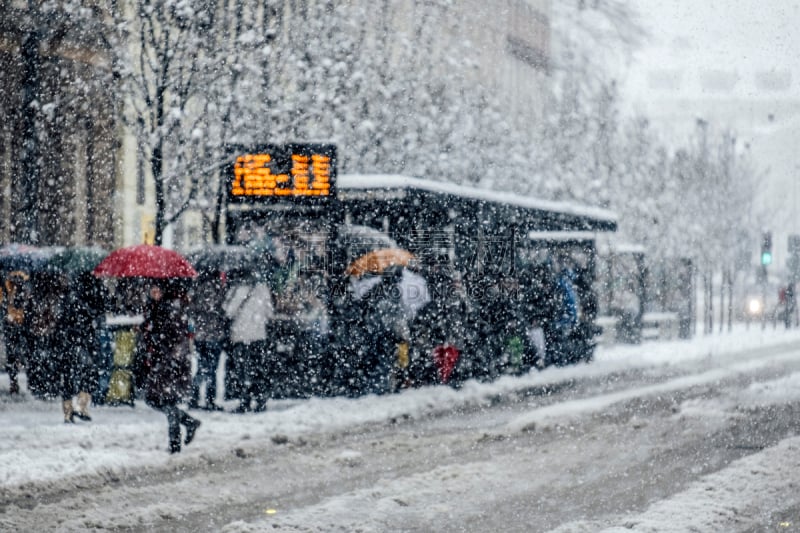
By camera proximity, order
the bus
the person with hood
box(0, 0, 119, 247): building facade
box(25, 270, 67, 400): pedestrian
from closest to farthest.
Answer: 1. box(25, 270, 67, 400): pedestrian
2. the bus
3. the person with hood
4. box(0, 0, 119, 247): building facade

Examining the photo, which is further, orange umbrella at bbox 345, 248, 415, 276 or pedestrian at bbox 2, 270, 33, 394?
pedestrian at bbox 2, 270, 33, 394

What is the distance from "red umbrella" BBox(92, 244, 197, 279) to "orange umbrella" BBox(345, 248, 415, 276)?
2.33m

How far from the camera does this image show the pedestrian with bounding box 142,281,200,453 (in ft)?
33.3

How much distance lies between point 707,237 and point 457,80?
3215 centimetres

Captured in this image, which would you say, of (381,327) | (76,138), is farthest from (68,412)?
(76,138)

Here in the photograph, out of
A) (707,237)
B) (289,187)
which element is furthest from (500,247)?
(707,237)

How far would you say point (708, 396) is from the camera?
15.0 metres

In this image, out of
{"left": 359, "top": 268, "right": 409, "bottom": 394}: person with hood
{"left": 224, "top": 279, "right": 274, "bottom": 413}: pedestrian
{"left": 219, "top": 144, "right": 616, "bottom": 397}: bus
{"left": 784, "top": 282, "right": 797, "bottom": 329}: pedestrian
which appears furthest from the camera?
{"left": 784, "top": 282, "right": 797, "bottom": 329}: pedestrian

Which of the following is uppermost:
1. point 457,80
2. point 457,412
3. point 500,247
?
point 457,80

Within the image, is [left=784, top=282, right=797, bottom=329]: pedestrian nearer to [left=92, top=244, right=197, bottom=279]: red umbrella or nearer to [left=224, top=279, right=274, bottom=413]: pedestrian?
[left=224, top=279, right=274, bottom=413]: pedestrian

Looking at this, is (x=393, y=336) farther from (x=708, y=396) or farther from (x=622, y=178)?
(x=622, y=178)

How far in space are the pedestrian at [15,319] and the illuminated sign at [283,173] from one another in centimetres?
316

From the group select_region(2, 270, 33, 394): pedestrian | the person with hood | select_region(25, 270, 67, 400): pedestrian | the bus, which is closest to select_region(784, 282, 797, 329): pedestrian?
the bus

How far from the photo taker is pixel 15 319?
15367mm
